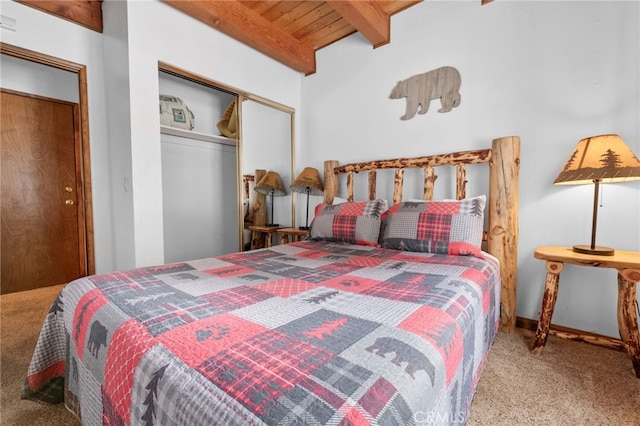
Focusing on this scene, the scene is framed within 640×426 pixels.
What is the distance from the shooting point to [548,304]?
1511mm

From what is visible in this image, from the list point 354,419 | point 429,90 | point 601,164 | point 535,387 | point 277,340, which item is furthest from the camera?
point 429,90

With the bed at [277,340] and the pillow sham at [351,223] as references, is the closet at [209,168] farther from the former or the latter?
the bed at [277,340]

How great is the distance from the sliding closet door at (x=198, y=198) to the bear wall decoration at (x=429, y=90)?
163 cm

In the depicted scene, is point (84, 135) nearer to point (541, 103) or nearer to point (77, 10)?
point (77, 10)

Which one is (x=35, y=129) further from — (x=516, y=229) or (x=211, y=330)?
(x=516, y=229)

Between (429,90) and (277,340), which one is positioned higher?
(429,90)

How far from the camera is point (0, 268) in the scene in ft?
8.36

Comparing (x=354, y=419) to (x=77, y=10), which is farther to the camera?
(x=77, y=10)

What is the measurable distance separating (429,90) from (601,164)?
1242 millimetres

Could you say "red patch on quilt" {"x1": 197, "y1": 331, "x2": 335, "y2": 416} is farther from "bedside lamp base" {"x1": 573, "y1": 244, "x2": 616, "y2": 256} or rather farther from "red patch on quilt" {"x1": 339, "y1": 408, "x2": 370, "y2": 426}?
"bedside lamp base" {"x1": 573, "y1": 244, "x2": 616, "y2": 256}

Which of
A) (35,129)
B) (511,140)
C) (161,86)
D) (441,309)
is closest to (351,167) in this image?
(511,140)

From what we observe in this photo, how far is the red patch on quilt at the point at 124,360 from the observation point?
644mm

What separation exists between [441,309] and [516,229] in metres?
1.35

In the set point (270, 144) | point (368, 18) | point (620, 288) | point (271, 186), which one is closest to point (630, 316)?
point (620, 288)
